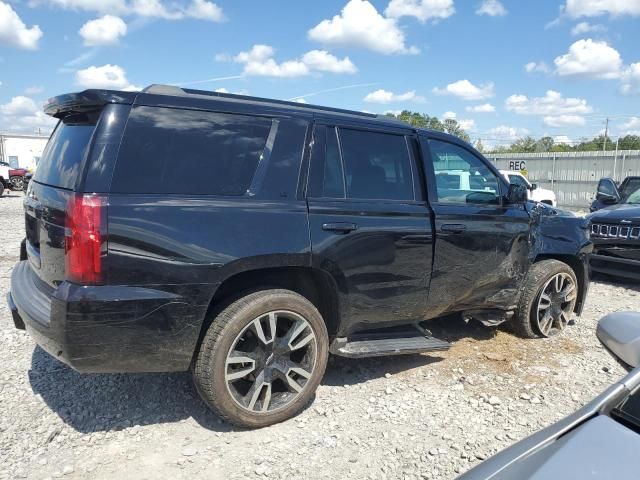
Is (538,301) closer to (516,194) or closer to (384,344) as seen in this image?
(516,194)

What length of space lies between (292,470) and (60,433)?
150 centimetres

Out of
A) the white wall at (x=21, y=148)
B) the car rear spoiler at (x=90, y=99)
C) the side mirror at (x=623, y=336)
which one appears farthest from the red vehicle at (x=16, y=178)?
the side mirror at (x=623, y=336)

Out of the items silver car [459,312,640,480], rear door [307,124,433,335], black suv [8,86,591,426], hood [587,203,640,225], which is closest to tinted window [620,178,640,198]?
hood [587,203,640,225]

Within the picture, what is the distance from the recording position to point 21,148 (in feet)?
142

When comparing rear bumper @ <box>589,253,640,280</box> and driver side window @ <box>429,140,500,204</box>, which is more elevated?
driver side window @ <box>429,140,500,204</box>

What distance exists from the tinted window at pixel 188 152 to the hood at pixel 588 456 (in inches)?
85.9

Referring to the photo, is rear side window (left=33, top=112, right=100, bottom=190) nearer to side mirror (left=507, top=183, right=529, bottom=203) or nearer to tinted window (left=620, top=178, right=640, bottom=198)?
side mirror (left=507, top=183, right=529, bottom=203)

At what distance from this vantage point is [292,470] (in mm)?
2945

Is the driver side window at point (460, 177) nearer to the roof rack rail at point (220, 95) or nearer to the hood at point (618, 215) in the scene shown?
the roof rack rail at point (220, 95)

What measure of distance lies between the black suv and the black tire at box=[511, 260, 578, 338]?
2.95ft

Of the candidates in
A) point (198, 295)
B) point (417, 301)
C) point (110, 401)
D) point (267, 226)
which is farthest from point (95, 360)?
point (417, 301)

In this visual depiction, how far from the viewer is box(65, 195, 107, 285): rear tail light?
8.92 feet

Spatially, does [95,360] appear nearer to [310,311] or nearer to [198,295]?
[198,295]

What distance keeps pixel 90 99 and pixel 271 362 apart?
75.4 inches
